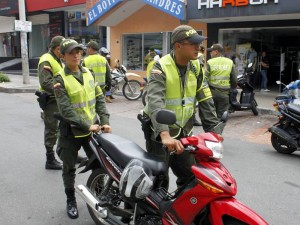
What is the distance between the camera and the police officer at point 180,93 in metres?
3.05

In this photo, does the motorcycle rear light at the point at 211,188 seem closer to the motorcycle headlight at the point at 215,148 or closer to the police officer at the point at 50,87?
the motorcycle headlight at the point at 215,148

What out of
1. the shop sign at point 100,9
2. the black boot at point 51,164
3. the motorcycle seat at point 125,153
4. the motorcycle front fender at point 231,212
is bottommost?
the black boot at point 51,164

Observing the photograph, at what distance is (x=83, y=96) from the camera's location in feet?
12.7

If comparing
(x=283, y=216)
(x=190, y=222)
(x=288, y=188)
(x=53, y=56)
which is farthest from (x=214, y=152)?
(x=53, y=56)

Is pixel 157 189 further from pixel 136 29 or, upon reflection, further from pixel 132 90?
pixel 136 29

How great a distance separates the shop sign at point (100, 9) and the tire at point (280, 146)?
34.7ft

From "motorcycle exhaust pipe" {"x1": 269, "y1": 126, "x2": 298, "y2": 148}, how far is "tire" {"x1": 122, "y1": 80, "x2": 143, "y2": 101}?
23.6 ft

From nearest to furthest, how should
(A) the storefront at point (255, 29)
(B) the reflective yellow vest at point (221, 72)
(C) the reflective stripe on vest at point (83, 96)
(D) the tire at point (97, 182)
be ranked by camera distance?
(D) the tire at point (97, 182) < (C) the reflective stripe on vest at point (83, 96) < (B) the reflective yellow vest at point (221, 72) < (A) the storefront at point (255, 29)

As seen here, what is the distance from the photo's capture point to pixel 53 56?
17.6 feet

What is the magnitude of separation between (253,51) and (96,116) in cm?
1167

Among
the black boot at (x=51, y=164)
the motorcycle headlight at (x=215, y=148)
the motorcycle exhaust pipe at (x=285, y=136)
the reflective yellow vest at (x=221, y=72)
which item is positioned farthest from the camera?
the reflective yellow vest at (x=221, y=72)

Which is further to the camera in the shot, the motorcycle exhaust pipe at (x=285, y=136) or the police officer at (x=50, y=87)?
the motorcycle exhaust pipe at (x=285, y=136)

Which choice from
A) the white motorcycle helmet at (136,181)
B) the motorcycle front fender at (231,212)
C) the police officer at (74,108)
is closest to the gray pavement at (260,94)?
the police officer at (74,108)

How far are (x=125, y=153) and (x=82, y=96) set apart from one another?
0.93m
